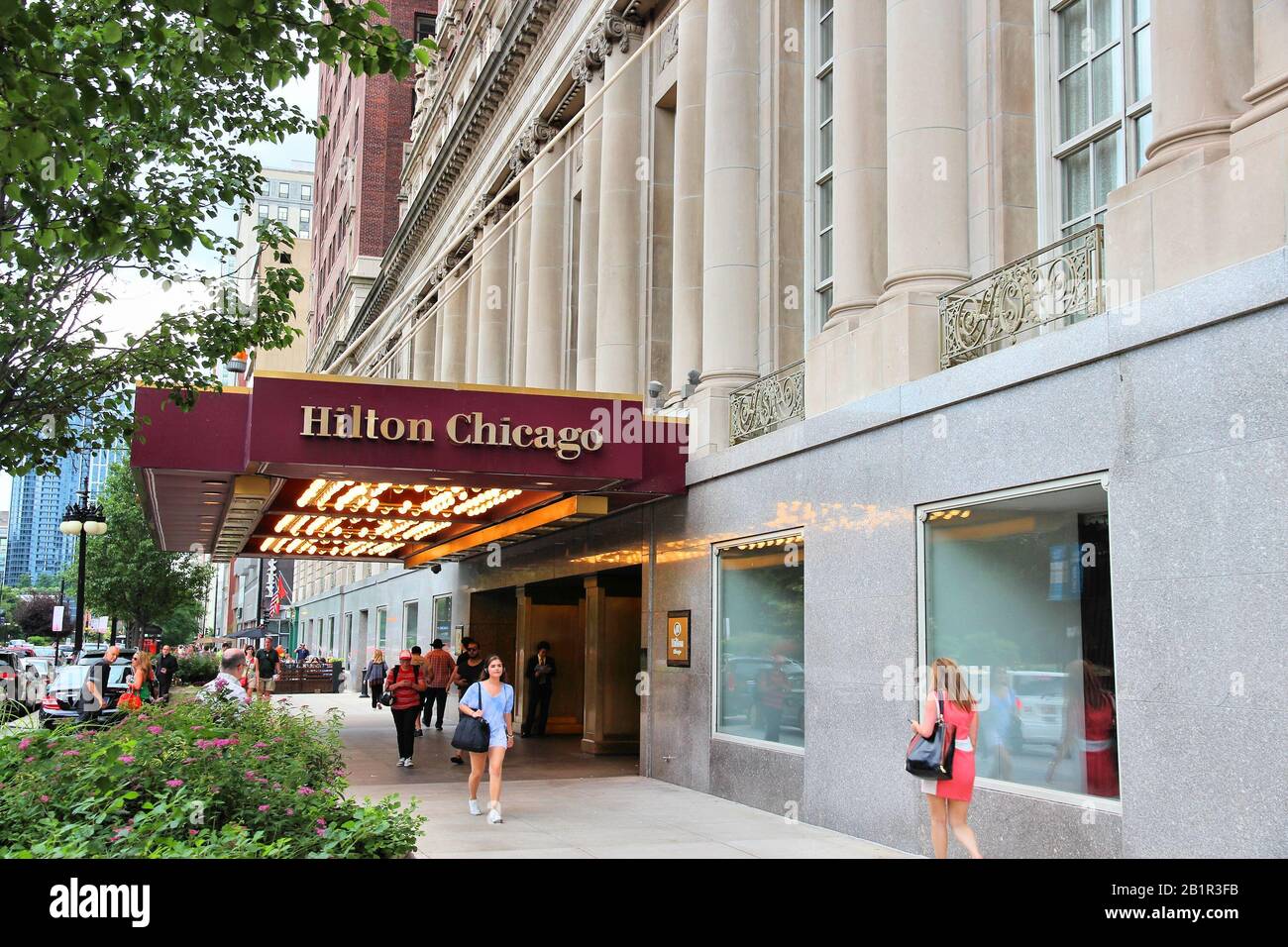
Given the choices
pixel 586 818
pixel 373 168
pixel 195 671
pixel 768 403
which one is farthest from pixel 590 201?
pixel 373 168

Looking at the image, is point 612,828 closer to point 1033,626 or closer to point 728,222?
point 1033,626

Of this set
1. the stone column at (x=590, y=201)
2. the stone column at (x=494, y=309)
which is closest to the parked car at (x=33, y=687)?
the stone column at (x=494, y=309)

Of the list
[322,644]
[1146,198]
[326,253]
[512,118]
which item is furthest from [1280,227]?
[326,253]

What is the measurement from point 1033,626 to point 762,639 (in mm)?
5238

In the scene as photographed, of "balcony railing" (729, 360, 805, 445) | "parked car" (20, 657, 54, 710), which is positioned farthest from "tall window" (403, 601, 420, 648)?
"balcony railing" (729, 360, 805, 445)

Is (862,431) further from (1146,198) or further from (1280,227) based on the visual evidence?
(1280,227)

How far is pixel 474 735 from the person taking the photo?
1347 cm

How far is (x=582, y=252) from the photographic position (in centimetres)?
2544

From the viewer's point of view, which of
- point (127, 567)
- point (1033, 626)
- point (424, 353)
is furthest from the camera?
point (127, 567)

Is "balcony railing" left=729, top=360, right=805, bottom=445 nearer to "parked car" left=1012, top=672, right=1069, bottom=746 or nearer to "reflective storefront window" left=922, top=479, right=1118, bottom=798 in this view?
"reflective storefront window" left=922, top=479, right=1118, bottom=798

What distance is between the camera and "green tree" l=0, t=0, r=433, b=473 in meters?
7.89

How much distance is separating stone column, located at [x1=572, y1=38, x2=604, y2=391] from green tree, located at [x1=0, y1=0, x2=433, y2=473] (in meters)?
9.52

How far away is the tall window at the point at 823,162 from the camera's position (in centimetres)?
1661

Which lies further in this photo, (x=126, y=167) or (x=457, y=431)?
(x=457, y=431)
